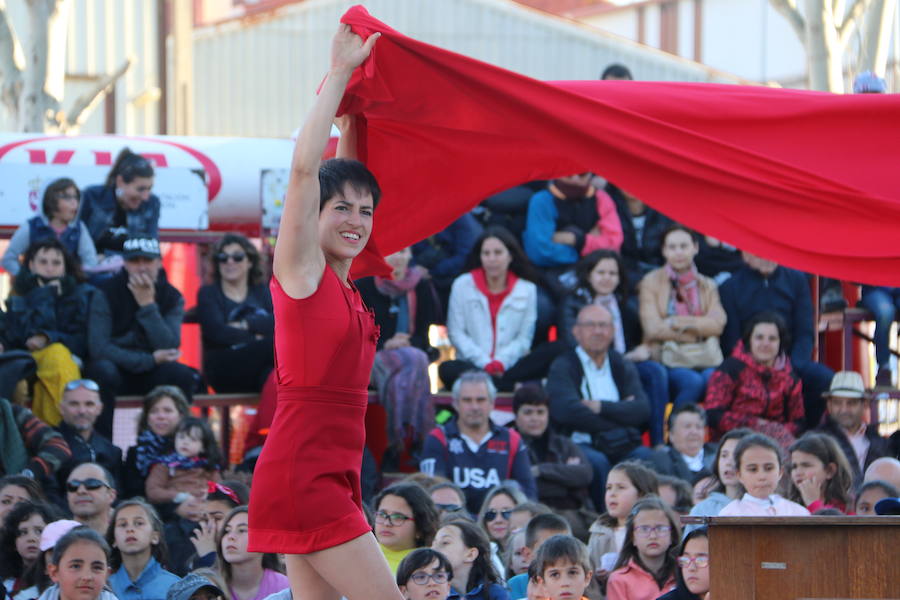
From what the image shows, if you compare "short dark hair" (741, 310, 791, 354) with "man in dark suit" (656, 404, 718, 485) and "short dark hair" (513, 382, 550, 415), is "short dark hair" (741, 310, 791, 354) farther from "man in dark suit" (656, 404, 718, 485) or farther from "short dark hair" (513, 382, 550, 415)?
"short dark hair" (513, 382, 550, 415)

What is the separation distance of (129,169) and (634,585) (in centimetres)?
462

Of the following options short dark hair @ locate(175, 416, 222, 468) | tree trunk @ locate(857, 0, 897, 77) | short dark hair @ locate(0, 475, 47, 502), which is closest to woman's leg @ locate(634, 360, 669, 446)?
short dark hair @ locate(175, 416, 222, 468)

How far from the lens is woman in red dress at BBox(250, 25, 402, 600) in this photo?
15.1 ft

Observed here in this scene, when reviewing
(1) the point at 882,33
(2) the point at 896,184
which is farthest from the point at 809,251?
(1) the point at 882,33

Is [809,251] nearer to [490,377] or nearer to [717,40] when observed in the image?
[490,377]

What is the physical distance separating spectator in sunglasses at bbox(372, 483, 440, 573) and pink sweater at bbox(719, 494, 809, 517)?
1431 millimetres

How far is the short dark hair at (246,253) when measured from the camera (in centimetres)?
1035

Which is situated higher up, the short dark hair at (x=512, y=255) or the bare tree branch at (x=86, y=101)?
the bare tree branch at (x=86, y=101)

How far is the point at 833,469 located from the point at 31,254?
481 centimetres

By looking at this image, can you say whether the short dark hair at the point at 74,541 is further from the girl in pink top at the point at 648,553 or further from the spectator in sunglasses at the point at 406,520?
the girl in pink top at the point at 648,553

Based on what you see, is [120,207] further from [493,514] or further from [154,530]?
[493,514]

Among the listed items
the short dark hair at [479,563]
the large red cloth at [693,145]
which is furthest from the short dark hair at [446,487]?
the large red cloth at [693,145]

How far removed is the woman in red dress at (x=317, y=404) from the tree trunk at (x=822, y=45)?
11.7 metres

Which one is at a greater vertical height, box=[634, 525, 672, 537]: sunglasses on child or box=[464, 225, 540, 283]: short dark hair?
box=[464, 225, 540, 283]: short dark hair
